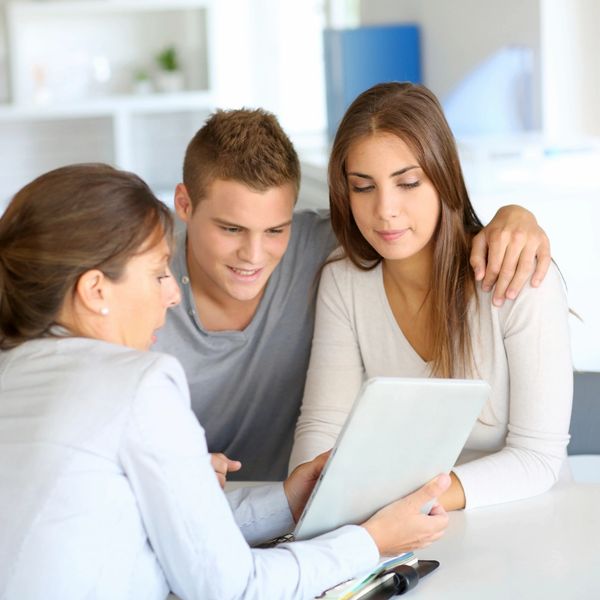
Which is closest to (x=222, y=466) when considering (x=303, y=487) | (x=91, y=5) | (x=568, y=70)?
(x=303, y=487)

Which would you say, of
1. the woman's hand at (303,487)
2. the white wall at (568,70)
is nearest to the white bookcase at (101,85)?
the white wall at (568,70)

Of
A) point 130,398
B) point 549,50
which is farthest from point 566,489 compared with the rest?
point 549,50

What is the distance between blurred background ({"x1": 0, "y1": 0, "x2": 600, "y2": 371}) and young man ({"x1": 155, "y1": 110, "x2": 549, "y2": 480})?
24.2 inches

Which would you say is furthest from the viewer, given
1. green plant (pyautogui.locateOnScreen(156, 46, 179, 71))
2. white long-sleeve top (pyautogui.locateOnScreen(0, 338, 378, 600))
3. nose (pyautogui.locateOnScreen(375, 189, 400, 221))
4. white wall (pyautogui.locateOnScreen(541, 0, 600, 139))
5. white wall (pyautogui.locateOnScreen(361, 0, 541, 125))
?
green plant (pyautogui.locateOnScreen(156, 46, 179, 71))

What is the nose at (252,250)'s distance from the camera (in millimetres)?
1931

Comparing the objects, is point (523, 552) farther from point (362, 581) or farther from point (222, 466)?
point (222, 466)

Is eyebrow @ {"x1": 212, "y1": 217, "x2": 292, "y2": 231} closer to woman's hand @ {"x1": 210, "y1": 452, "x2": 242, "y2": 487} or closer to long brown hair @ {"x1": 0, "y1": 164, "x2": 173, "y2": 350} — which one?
woman's hand @ {"x1": 210, "y1": 452, "x2": 242, "y2": 487}

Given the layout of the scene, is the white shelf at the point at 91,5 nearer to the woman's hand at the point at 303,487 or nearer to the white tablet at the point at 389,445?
the woman's hand at the point at 303,487

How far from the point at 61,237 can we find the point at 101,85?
4.51m

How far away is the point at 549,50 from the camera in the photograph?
9.94 ft

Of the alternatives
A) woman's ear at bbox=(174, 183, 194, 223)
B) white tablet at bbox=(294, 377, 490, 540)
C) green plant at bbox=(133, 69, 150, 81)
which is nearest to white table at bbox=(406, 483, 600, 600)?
white tablet at bbox=(294, 377, 490, 540)

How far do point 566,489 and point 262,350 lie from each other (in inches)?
26.1

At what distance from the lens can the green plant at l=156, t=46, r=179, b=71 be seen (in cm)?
540

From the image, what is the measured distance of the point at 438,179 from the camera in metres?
1.84
